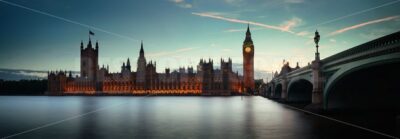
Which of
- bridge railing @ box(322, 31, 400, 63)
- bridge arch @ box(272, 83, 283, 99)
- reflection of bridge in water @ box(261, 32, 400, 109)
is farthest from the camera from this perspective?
bridge arch @ box(272, 83, 283, 99)

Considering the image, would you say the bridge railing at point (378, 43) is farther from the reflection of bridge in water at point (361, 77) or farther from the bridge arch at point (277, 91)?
the bridge arch at point (277, 91)

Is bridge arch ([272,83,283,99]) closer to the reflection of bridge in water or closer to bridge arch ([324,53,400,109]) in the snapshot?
the reflection of bridge in water

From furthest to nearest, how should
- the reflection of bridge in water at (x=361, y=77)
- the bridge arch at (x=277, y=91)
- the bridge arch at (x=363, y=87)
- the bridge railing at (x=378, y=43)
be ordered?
the bridge arch at (x=277, y=91) → the bridge arch at (x=363, y=87) → the reflection of bridge in water at (x=361, y=77) → the bridge railing at (x=378, y=43)

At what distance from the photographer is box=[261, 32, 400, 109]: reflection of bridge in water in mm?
26562

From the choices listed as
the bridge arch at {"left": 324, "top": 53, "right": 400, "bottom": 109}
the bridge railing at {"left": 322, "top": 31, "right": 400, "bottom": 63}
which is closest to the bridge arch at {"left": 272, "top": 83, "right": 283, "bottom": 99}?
the bridge arch at {"left": 324, "top": 53, "right": 400, "bottom": 109}

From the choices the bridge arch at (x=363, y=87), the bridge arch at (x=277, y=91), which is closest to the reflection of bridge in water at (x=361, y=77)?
the bridge arch at (x=363, y=87)

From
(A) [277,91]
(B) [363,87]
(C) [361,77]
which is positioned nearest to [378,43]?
(C) [361,77]

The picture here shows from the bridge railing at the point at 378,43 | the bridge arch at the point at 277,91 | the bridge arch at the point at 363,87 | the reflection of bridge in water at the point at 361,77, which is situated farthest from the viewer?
the bridge arch at the point at 277,91

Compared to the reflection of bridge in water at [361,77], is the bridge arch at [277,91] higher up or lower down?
lower down

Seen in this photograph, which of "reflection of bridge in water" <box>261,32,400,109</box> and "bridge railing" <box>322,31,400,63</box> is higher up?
"bridge railing" <box>322,31,400,63</box>

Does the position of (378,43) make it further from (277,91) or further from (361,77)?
(277,91)

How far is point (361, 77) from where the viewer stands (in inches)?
1394

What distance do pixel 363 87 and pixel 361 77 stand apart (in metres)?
4.51

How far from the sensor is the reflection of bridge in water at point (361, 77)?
2656 cm
